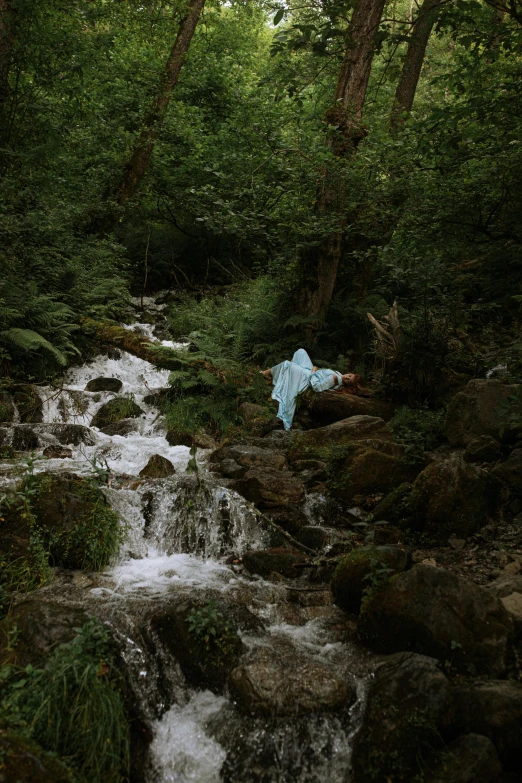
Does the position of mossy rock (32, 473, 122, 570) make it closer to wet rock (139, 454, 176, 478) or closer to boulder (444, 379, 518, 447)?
wet rock (139, 454, 176, 478)

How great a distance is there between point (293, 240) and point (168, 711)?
10.1 meters

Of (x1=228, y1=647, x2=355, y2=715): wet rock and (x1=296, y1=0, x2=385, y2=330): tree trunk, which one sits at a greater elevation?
(x1=296, y1=0, x2=385, y2=330): tree trunk

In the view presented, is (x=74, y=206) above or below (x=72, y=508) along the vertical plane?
above

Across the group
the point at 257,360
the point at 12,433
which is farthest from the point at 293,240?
the point at 12,433

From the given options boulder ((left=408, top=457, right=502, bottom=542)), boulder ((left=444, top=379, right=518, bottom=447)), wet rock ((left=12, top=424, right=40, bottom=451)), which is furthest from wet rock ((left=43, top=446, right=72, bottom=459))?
boulder ((left=444, top=379, right=518, bottom=447))

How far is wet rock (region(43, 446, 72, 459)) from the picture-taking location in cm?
745

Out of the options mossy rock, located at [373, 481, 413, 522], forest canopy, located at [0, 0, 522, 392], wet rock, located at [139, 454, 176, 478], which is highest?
forest canopy, located at [0, 0, 522, 392]

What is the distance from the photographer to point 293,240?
11906mm

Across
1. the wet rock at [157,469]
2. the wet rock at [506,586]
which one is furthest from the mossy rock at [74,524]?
the wet rock at [506,586]

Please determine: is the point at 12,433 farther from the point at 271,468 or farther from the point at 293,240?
the point at 293,240

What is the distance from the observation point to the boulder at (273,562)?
17.3 feet

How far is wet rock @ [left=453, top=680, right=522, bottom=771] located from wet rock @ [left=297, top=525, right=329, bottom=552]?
8.72 ft

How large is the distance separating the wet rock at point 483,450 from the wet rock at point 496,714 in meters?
3.45

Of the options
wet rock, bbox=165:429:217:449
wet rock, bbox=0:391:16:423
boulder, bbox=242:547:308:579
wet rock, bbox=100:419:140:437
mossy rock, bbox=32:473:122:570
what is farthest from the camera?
wet rock, bbox=100:419:140:437
